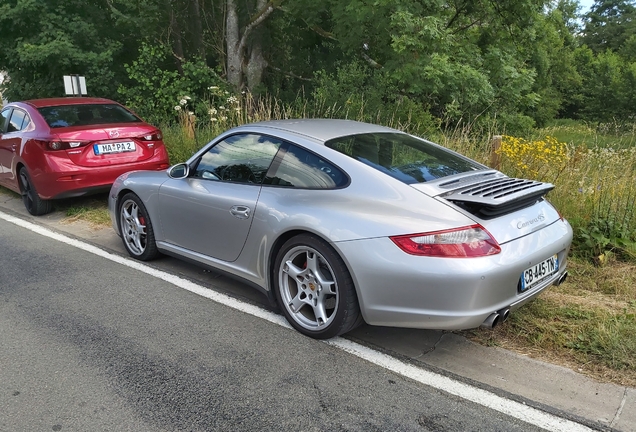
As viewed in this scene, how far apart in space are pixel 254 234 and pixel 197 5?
1540 centimetres

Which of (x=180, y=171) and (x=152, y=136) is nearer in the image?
(x=180, y=171)

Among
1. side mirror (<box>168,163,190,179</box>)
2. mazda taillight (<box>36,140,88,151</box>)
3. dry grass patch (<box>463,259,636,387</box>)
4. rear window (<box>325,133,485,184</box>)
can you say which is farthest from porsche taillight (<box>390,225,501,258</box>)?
mazda taillight (<box>36,140,88,151</box>)

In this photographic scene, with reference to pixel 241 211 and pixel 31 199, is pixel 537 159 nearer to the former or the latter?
pixel 241 211

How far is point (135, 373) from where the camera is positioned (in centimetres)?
319

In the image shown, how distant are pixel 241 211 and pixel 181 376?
1.28 meters

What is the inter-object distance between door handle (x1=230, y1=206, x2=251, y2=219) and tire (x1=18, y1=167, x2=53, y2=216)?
4.41m

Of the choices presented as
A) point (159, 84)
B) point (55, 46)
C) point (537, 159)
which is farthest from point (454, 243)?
point (55, 46)

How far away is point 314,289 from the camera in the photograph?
140 inches

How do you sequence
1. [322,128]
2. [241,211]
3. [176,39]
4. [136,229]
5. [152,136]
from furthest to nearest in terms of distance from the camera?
[176,39] → [152,136] → [136,229] → [322,128] → [241,211]

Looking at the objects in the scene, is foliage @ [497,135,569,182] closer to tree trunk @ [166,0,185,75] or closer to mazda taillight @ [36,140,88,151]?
mazda taillight @ [36,140,88,151]

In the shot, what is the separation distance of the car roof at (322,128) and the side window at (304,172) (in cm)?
19

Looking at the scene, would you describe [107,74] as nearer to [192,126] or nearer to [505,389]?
[192,126]

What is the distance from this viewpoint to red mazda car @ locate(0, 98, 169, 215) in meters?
6.73

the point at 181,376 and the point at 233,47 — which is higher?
the point at 233,47
